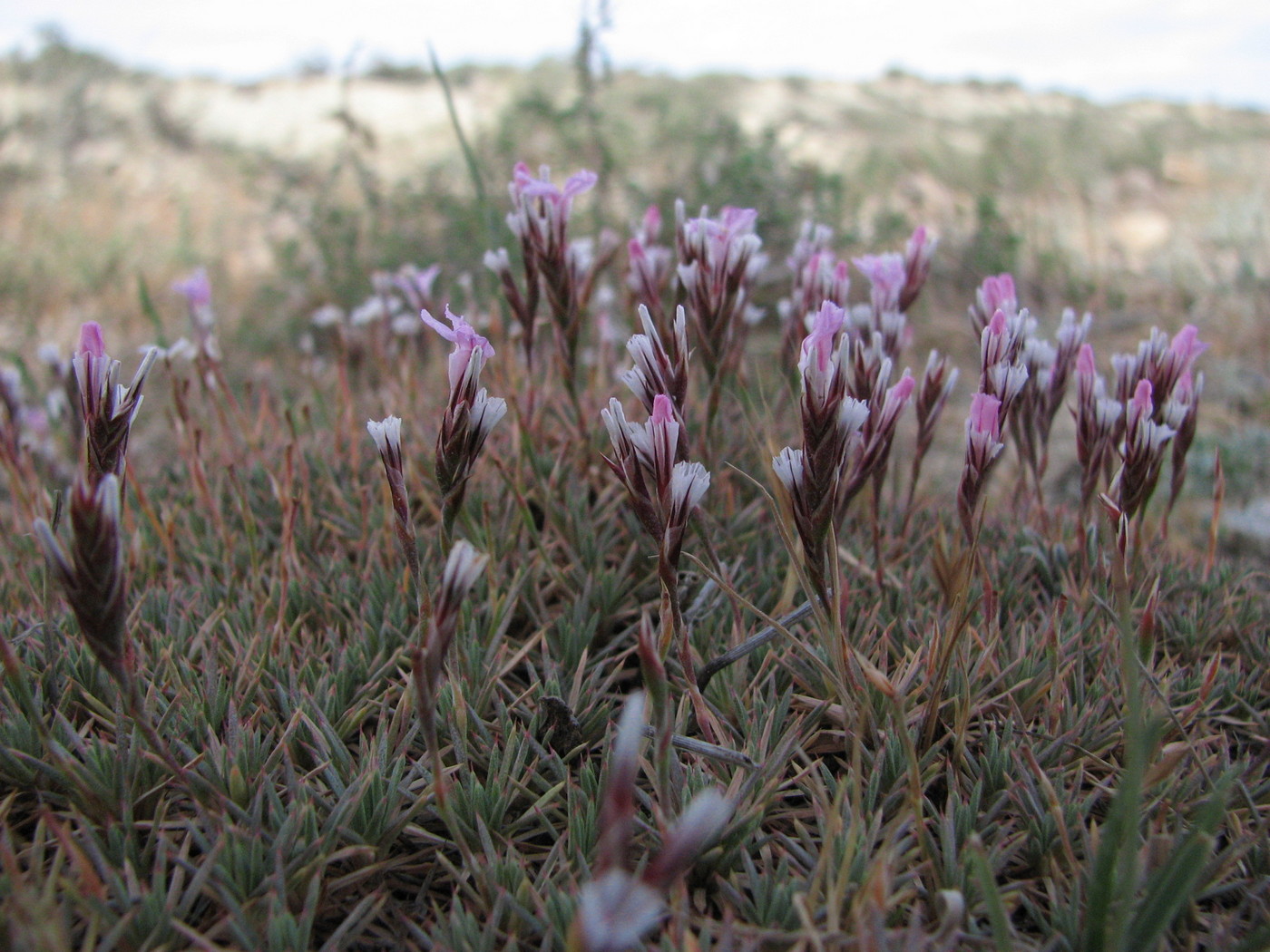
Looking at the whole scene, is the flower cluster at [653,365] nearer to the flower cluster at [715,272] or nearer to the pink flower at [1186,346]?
the flower cluster at [715,272]

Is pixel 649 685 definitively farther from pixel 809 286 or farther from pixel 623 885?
pixel 809 286

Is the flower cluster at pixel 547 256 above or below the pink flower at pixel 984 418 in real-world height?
above

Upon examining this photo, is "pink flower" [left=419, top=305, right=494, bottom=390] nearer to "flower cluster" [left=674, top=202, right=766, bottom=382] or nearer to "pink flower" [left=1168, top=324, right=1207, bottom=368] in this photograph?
"flower cluster" [left=674, top=202, right=766, bottom=382]

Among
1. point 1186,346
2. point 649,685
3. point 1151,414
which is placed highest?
point 1186,346

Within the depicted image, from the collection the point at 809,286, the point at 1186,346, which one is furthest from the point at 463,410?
the point at 1186,346

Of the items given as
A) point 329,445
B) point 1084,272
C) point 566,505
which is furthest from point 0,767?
point 1084,272

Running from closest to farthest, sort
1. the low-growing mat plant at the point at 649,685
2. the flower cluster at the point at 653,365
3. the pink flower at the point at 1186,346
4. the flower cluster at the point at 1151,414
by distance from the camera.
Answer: the low-growing mat plant at the point at 649,685
the flower cluster at the point at 653,365
the flower cluster at the point at 1151,414
the pink flower at the point at 1186,346

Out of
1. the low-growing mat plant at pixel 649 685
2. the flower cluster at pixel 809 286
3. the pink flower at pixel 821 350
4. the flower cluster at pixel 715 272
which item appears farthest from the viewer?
the flower cluster at pixel 809 286

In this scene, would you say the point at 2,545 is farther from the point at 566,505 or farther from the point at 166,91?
the point at 166,91

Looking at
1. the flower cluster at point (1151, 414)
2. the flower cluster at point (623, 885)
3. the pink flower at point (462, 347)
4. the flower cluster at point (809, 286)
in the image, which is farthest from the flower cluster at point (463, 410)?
the flower cluster at point (1151, 414)
